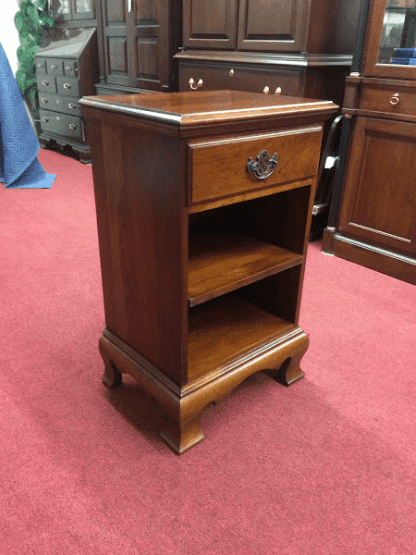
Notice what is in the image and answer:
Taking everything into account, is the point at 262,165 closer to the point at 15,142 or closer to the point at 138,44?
the point at 138,44

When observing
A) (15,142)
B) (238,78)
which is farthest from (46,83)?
(238,78)

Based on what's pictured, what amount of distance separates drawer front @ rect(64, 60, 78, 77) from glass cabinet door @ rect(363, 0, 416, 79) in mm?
2804

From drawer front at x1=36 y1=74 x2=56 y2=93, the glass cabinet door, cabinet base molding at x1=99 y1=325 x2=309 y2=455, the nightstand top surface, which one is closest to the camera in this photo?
the nightstand top surface

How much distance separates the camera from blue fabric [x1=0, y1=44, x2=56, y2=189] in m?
3.36

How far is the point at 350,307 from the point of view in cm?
198

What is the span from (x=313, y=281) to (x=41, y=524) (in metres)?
1.54

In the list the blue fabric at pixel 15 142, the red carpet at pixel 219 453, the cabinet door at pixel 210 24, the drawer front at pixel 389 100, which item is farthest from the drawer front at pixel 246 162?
the blue fabric at pixel 15 142

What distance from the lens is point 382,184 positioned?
2.19 metres

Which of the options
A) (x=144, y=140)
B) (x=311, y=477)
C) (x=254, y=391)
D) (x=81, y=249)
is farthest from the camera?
(x=81, y=249)

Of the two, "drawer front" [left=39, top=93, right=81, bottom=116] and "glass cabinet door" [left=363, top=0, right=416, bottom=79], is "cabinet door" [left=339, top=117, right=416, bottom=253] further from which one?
"drawer front" [left=39, top=93, right=81, bottom=116]

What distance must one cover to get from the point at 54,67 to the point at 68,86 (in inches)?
11.3

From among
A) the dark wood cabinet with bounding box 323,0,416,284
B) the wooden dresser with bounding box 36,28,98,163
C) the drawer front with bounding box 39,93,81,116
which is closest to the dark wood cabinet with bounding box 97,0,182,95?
the wooden dresser with bounding box 36,28,98,163

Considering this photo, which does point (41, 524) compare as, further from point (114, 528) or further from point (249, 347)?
point (249, 347)

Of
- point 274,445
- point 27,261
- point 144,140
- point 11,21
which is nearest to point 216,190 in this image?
point 144,140
